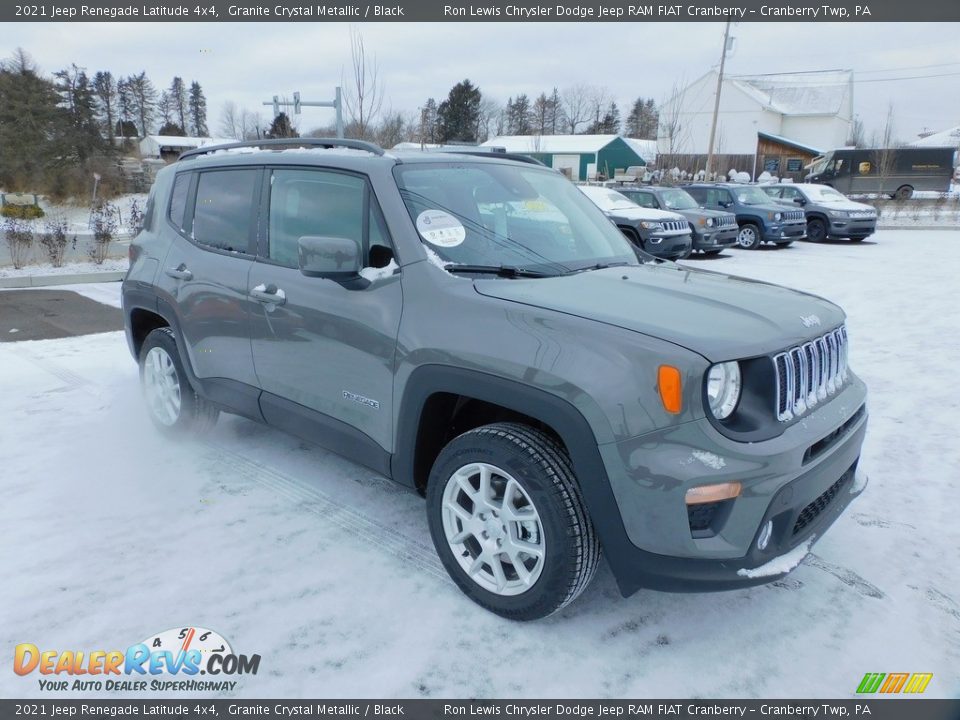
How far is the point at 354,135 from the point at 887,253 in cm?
1350

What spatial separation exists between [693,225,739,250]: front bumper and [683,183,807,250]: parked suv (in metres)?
1.37

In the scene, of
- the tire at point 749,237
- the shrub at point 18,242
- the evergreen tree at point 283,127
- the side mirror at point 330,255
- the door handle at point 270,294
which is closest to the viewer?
the side mirror at point 330,255

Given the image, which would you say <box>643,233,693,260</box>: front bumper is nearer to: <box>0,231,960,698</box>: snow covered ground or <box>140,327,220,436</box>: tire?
<box>0,231,960,698</box>: snow covered ground

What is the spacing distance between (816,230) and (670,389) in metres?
19.6

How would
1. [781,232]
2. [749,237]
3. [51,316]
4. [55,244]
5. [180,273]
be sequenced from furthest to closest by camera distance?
[749,237]
[781,232]
[55,244]
[51,316]
[180,273]

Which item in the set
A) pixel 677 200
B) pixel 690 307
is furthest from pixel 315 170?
pixel 677 200

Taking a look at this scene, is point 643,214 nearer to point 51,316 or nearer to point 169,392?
point 51,316

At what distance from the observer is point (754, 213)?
56.5ft

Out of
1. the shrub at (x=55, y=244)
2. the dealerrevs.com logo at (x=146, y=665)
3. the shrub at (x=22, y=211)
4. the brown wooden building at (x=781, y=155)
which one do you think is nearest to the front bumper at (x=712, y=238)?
the shrub at (x=55, y=244)

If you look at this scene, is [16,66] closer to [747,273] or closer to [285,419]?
[747,273]

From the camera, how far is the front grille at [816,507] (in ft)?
8.48

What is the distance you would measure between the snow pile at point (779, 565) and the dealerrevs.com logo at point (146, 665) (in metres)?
1.83

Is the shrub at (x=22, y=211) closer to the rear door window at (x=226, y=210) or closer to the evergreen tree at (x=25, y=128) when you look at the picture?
the evergreen tree at (x=25, y=128)
